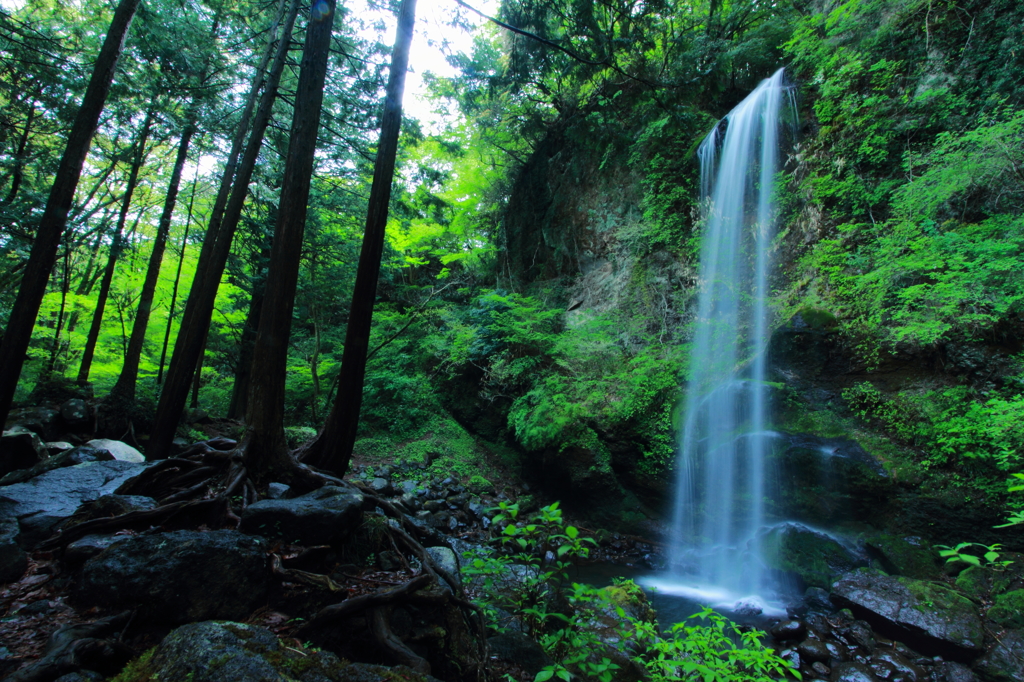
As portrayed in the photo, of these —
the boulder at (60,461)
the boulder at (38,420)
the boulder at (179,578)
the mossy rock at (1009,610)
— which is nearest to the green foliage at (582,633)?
the boulder at (179,578)

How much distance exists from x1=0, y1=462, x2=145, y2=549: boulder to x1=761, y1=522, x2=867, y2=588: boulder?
30.0ft

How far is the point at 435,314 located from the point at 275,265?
29.1 feet

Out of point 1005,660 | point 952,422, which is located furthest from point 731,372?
point 1005,660

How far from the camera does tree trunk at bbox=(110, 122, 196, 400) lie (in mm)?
9977

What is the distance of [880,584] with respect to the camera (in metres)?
5.73

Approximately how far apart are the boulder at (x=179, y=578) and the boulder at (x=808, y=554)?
7545 millimetres

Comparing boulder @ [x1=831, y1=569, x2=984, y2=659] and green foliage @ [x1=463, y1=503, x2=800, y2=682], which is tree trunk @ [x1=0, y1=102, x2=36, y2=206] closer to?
green foliage @ [x1=463, y1=503, x2=800, y2=682]

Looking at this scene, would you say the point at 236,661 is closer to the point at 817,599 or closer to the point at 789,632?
the point at 789,632

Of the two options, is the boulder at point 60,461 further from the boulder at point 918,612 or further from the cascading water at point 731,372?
the boulder at point 918,612

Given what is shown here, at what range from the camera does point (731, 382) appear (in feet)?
29.1

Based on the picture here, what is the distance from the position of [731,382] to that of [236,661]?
910 cm

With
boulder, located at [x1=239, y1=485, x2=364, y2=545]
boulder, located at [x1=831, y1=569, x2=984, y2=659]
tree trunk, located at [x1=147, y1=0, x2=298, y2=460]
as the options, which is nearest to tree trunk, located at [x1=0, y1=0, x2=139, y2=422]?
tree trunk, located at [x1=147, y1=0, x2=298, y2=460]

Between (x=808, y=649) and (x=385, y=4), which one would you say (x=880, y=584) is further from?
(x=385, y=4)

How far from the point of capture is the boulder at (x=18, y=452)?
6543mm
